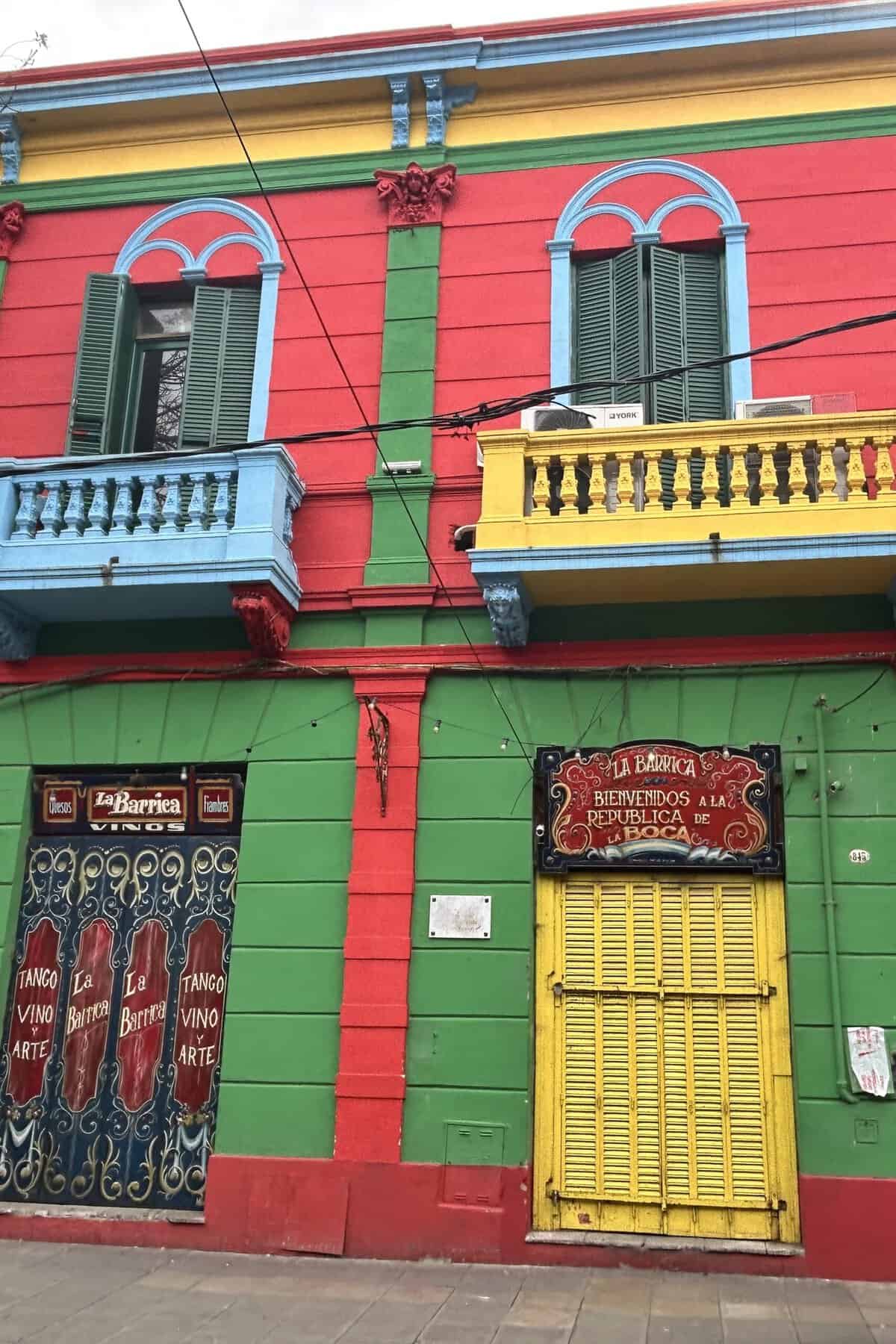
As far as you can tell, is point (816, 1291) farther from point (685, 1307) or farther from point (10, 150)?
point (10, 150)

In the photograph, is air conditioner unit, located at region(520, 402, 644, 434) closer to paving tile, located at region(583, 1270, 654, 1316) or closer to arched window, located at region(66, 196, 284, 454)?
arched window, located at region(66, 196, 284, 454)

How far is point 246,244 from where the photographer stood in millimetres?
9961

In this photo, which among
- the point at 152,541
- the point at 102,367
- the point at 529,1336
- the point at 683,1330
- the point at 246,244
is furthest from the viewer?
the point at 246,244

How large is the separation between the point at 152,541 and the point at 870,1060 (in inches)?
243

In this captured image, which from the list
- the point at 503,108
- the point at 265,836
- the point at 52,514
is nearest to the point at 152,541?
the point at 52,514

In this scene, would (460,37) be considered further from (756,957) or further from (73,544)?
(756,957)

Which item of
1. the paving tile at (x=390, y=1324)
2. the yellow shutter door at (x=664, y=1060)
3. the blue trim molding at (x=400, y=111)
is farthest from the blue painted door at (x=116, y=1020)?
the blue trim molding at (x=400, y=111)

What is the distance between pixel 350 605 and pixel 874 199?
5307 mm

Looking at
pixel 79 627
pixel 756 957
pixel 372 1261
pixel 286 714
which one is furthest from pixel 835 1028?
pixel 79 627

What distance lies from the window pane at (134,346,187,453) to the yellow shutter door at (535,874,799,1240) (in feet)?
16.9

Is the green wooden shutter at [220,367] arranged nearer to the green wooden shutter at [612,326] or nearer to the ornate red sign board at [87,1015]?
the green wooden shutter at [612,326]

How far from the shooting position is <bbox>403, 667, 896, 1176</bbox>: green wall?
7.41 m

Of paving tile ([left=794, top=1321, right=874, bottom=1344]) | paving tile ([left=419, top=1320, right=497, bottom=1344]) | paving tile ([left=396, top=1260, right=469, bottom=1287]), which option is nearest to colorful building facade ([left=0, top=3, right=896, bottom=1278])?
Result: paving tile ([left=396, top=1260, right=469, bottom=1287])

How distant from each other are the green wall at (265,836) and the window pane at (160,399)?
7.65 feet
